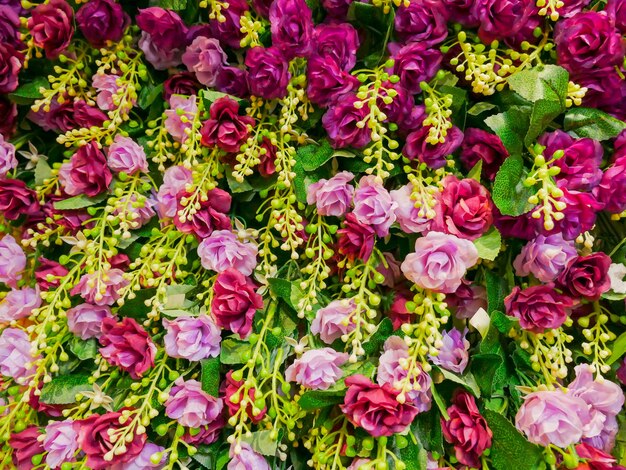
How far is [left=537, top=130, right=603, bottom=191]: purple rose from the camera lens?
77 cm

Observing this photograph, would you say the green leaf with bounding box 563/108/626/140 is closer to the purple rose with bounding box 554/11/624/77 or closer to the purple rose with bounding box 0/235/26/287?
the purple rose with bounding box 554/11/624/77

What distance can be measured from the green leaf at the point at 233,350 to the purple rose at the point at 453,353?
0.98 ft

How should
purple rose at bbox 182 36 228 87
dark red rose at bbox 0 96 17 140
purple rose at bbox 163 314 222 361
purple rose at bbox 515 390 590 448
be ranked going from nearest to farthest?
1. purple rose at bbox 515 390 590 448
2. purple rose at bbox 163 314 222 361
3. purple rose at bbox 182 36 228 87
4. dark red rose at bbox 0 96 17 140

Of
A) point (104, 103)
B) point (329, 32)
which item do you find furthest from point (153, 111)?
point (329, 32)

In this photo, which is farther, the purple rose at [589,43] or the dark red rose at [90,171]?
the dark red rose at [90,171]

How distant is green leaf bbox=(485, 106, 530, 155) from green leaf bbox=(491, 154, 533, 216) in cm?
→ 2

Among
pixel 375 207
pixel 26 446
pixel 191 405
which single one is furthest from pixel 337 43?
pixel 26 446

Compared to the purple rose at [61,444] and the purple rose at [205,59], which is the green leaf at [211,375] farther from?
the purple rose at [205,59]

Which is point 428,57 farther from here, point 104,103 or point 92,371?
point 92,371

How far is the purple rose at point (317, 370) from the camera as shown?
0.76 metres

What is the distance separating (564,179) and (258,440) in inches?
24.1

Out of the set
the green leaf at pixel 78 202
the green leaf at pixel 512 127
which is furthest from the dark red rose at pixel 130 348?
the green leaf at pixel 512 127

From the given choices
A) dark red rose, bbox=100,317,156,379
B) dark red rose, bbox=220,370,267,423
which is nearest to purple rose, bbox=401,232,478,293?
dark red rose, bbox=220,370,267,423

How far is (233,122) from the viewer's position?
86 centimetres
